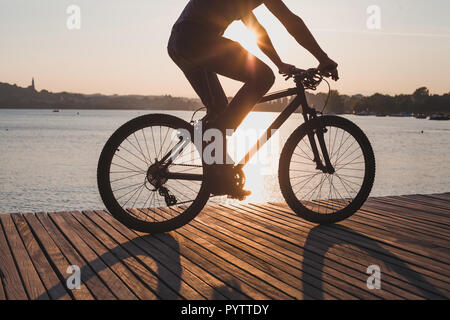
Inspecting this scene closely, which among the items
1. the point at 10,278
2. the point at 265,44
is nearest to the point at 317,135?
the point at 265,44

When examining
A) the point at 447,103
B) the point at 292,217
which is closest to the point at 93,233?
the point at 292,217

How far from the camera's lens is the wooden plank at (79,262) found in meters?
2.57

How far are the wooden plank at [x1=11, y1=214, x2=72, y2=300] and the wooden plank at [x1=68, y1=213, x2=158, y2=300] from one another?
1.16 ft

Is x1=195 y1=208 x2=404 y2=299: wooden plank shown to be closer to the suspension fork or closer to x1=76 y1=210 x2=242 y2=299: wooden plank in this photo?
x1=76 y1=210 x2=242 y2=299: wooden plank

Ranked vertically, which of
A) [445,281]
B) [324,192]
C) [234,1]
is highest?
[234,1]

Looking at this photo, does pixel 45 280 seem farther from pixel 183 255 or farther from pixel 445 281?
pixel 445 281

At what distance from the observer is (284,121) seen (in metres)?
3.98

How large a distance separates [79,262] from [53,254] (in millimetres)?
276

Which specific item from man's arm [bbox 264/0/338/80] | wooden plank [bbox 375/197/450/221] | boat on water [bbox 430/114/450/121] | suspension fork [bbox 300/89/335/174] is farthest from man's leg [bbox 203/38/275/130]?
boat on water [bbox 430/114/450/121]

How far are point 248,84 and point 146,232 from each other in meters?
1.43

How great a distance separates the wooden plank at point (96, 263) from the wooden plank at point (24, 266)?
0.31m

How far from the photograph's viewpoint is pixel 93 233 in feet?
12.6

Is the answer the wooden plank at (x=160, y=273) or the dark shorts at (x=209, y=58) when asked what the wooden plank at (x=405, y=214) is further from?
the wooden plank at (x=160, y=273)

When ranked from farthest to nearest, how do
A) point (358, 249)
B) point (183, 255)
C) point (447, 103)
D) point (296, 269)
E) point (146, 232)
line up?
point (447, 103)
point (146, 232)
point (358, 249)
point (183, 255)
point (296, 269)
